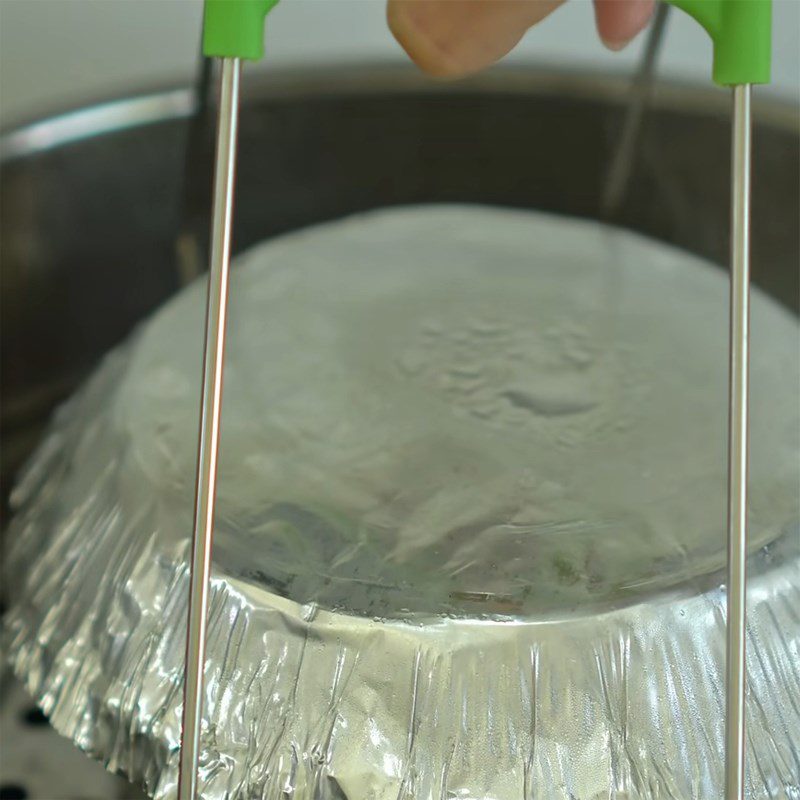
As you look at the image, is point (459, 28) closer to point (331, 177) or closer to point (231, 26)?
point (231, 26)

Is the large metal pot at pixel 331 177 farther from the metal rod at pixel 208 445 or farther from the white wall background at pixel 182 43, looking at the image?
the metal rod at pixel 208 445

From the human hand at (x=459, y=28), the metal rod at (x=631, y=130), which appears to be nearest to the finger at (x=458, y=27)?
the human hand at (x=459, y=28)

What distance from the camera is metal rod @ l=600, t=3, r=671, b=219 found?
22.8 inches

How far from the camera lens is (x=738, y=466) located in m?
0.30

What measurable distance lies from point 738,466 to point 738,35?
13 cm

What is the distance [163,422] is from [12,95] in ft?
1.08

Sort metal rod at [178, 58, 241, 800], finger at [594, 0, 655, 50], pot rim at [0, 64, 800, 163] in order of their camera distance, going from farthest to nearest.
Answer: pot rim at [0, 64, 800, 163] < finger at [594, 0, 655, 50] < metal rod at [178, 58, 241, 800]

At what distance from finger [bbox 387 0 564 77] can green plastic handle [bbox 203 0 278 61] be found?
0.05m

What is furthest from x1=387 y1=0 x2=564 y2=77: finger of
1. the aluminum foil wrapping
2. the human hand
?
the aluminum foil wrapping

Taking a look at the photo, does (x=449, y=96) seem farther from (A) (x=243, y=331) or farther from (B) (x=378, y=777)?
(B) (x=378, y=777)

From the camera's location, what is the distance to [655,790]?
325 millimetres

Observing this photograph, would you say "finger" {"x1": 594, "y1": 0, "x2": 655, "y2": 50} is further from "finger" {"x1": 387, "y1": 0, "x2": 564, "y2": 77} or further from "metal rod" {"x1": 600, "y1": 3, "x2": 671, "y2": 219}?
"metal rod" {"x1": 600, "y1": 3, "x2": 671, "y2": 219}

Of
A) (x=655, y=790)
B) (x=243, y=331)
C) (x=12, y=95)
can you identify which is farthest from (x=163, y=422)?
(x=12, y=95)

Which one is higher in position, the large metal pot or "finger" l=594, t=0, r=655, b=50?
"finger" l=594, t=0, r=655, b=50
